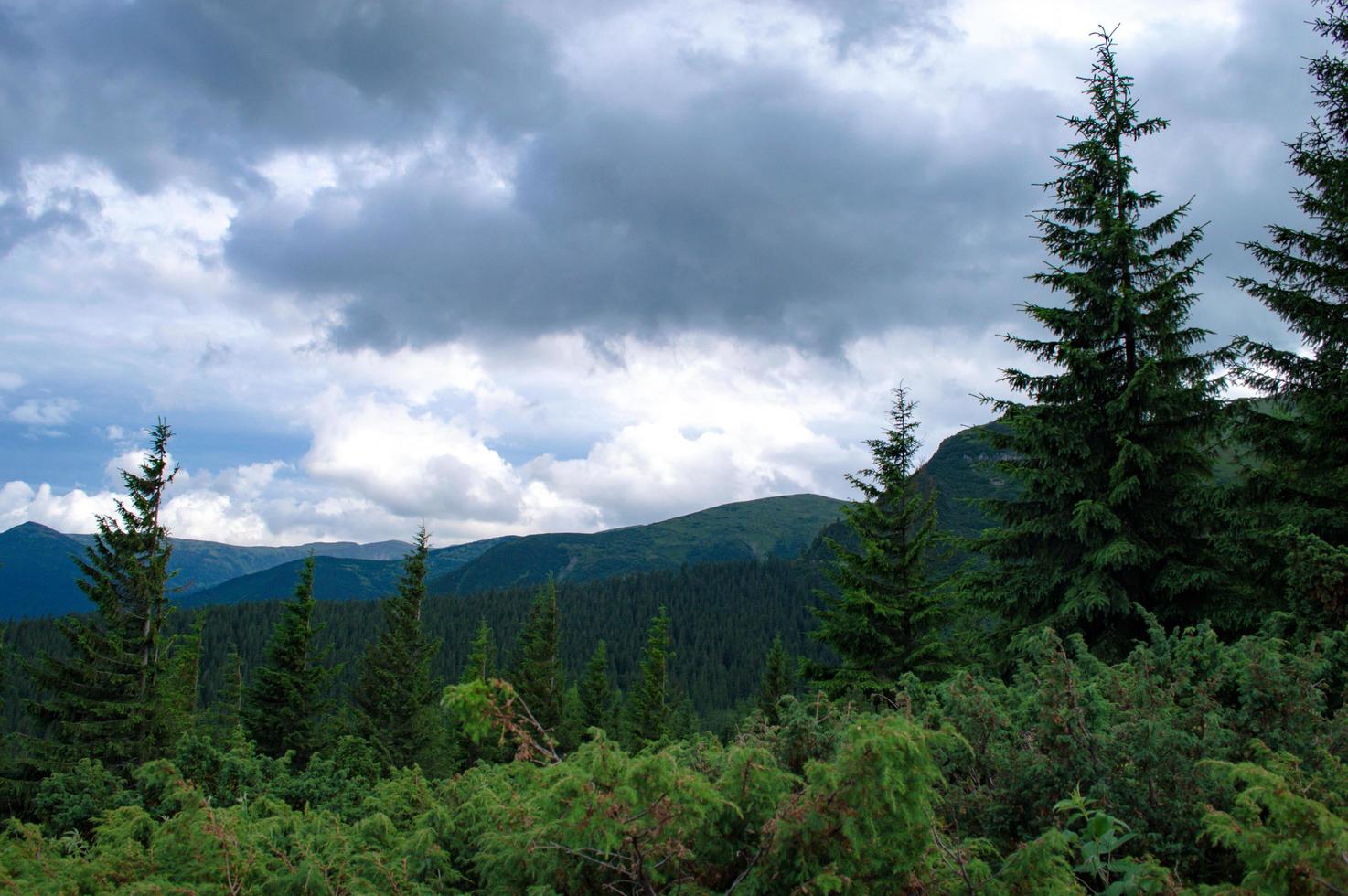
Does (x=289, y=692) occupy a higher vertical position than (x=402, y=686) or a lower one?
higher

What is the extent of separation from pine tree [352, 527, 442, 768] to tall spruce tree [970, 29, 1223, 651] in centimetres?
2966

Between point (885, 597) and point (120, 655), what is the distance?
25403mm

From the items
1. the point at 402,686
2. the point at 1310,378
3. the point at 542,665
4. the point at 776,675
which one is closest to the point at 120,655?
the point at 402,686

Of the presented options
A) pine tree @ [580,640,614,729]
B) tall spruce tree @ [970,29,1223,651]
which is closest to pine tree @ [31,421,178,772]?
tall spruce tree @ [970,29,1223,651]

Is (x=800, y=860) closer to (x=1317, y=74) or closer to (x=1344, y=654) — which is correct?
Result: (x=1344, y=654)

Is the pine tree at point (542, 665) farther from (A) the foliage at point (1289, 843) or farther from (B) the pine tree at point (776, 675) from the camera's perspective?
(A) the foliage at point (1289, 843)

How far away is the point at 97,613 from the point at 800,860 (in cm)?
3131

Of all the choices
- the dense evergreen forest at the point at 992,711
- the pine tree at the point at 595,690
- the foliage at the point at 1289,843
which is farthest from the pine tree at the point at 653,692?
the foliage at the point at 1289,843

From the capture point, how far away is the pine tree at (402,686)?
35.3 metres

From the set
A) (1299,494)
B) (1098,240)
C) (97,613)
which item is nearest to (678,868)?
(1299,494)

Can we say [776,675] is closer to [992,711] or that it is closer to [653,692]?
[653,692]

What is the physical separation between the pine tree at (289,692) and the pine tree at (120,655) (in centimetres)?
466

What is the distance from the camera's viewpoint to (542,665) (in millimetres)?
46344

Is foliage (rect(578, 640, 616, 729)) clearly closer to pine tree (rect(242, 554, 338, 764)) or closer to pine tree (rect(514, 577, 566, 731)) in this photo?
pine tree (rect(514, 577, 566, 731))
